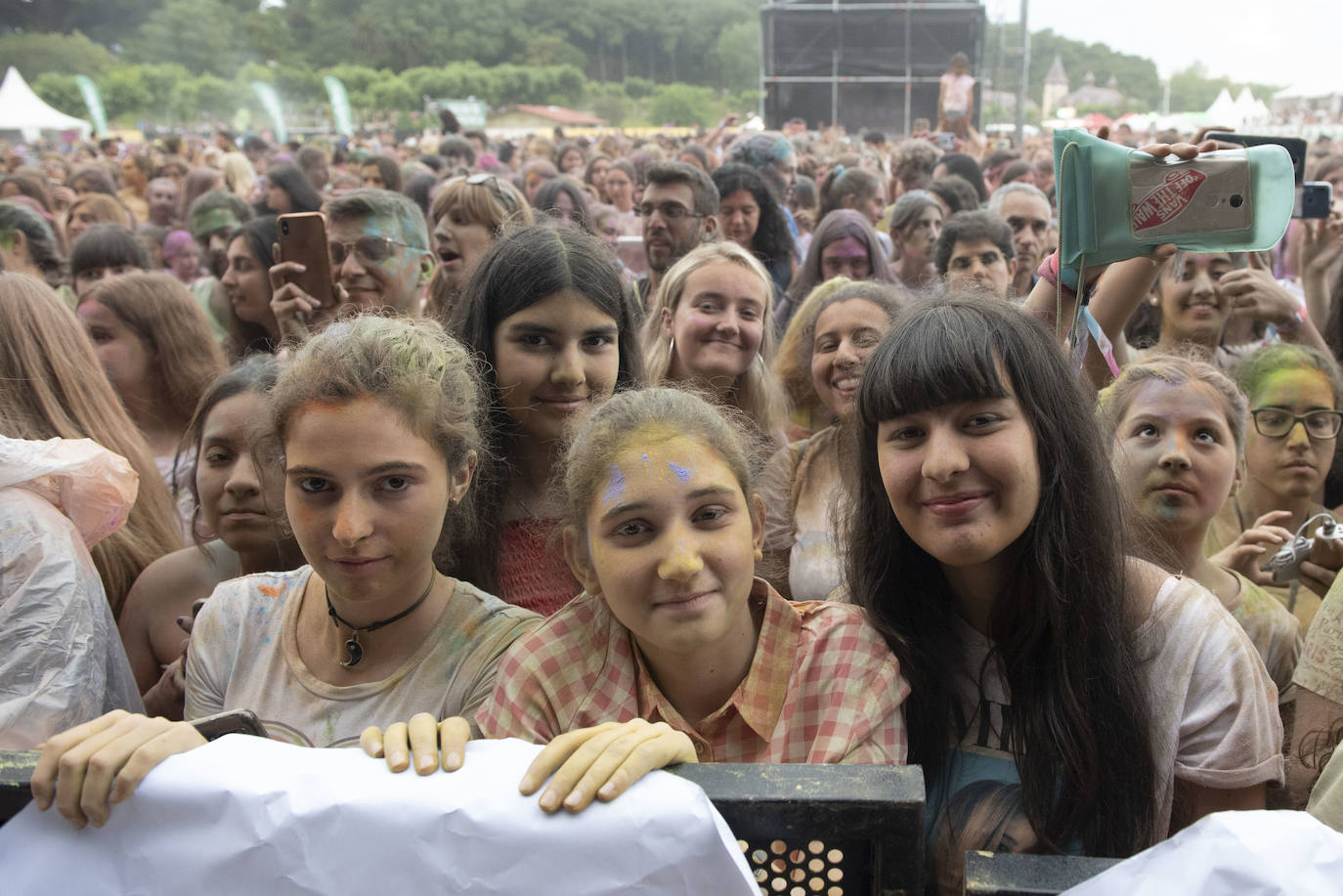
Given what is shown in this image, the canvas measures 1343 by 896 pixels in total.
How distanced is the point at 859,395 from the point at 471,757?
933 mm

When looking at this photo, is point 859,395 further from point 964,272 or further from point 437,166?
point 437,166

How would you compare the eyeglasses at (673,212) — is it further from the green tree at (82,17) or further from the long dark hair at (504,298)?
the green tree at (82,17)

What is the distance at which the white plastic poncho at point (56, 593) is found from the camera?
171 cm

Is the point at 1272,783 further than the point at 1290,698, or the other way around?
the point at 1290,698

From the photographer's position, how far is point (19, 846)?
1131 mm

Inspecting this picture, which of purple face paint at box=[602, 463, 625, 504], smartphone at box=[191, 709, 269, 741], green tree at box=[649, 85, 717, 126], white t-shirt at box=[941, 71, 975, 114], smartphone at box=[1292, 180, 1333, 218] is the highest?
green tree at box=[649, 85, 717, 126]

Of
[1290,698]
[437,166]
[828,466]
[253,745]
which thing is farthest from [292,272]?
[437,166]

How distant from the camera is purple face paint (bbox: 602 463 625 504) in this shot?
1.69 m

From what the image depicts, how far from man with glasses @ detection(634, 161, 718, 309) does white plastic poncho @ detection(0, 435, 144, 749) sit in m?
3.07

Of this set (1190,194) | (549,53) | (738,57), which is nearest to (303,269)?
(1190,194)

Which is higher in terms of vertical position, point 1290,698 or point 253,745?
point 253,745

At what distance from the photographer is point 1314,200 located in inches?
176

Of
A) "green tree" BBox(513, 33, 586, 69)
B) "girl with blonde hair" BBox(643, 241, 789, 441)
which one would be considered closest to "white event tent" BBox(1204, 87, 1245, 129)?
"girl with blonde hair" BBox(643, 241, 789, 441)

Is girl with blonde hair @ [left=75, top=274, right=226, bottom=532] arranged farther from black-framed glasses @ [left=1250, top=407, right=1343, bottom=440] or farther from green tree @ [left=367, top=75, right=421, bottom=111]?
green tree @ [left=367, top=75, right=421, bottom=111]
